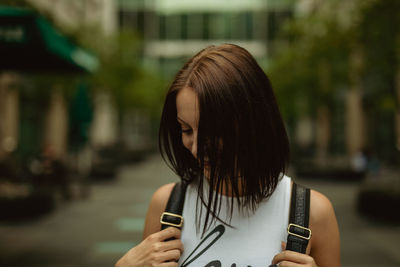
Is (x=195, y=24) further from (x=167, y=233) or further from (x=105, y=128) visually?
(x=167, y=233)

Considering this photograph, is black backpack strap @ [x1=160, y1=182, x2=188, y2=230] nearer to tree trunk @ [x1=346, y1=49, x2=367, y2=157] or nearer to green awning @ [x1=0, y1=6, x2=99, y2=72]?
green awning @ [x1=0, y1=6, x2=99, y2=72]

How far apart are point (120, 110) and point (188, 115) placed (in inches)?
1423

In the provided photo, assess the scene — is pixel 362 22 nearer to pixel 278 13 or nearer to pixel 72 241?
pixel 72 241

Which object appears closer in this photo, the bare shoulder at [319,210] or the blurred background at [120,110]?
the bare shoulder at [319,210]

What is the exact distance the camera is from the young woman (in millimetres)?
1614

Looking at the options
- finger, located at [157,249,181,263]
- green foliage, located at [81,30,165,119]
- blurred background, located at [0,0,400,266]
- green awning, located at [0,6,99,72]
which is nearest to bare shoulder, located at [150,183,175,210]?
finger, located at [157,249,181,263]

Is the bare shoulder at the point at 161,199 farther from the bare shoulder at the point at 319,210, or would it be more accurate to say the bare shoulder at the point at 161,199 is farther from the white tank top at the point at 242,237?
the bare shoulder at the point at 319,210

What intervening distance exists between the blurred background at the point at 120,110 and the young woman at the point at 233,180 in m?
0.41

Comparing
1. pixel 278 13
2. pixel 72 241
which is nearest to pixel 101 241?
pixel 72 241

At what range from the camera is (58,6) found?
3297 cm

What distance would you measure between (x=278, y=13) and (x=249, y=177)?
54.5 metres

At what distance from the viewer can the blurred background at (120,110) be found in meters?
8.31

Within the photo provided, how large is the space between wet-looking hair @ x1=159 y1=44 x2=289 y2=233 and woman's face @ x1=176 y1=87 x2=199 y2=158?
29mm

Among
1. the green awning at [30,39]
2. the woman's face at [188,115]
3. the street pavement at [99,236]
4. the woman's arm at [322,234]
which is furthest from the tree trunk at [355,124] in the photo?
the woman's face at [188,115]
